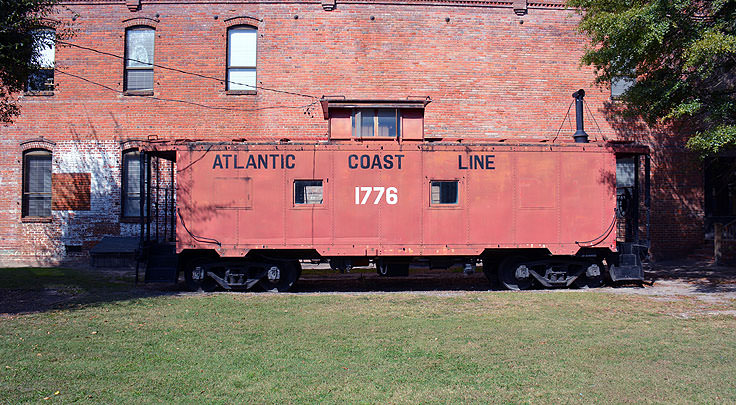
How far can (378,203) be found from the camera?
12.0 metres

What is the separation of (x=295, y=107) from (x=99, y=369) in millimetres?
13059

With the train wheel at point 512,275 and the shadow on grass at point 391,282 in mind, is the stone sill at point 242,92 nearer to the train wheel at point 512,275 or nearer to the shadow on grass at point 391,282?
the shadow on grass at point 391,282

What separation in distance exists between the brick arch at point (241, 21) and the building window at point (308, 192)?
8.61 metres

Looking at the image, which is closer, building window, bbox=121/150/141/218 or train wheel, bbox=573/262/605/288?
train wheel, bbox=573/262/605/288

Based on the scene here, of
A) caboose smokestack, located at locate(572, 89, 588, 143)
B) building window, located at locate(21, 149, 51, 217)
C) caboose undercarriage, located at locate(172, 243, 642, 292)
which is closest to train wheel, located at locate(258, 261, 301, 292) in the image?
caboose undercarriage, located at locate(172, 243, 642, 292)

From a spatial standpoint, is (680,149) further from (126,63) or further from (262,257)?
(126,63)

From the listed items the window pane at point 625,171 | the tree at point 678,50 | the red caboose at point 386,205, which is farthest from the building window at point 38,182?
the window pane at point 625,171

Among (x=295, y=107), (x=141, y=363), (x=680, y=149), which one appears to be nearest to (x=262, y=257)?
(x=141, y=363)

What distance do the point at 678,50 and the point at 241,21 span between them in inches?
526

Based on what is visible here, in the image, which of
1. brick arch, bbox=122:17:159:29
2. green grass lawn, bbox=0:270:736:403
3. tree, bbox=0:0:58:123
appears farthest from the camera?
brick arch, bbox=122:17:159:29

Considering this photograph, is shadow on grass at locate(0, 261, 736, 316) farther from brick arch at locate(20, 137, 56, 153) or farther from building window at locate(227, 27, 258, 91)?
building window at locate(227, 27, 258, 91)

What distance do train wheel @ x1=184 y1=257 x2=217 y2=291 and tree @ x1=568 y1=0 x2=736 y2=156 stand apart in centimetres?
1075

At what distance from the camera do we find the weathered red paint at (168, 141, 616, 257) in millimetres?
11977

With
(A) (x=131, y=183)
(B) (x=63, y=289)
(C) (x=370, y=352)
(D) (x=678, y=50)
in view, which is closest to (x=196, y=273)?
(B) (x=63, y=289)
